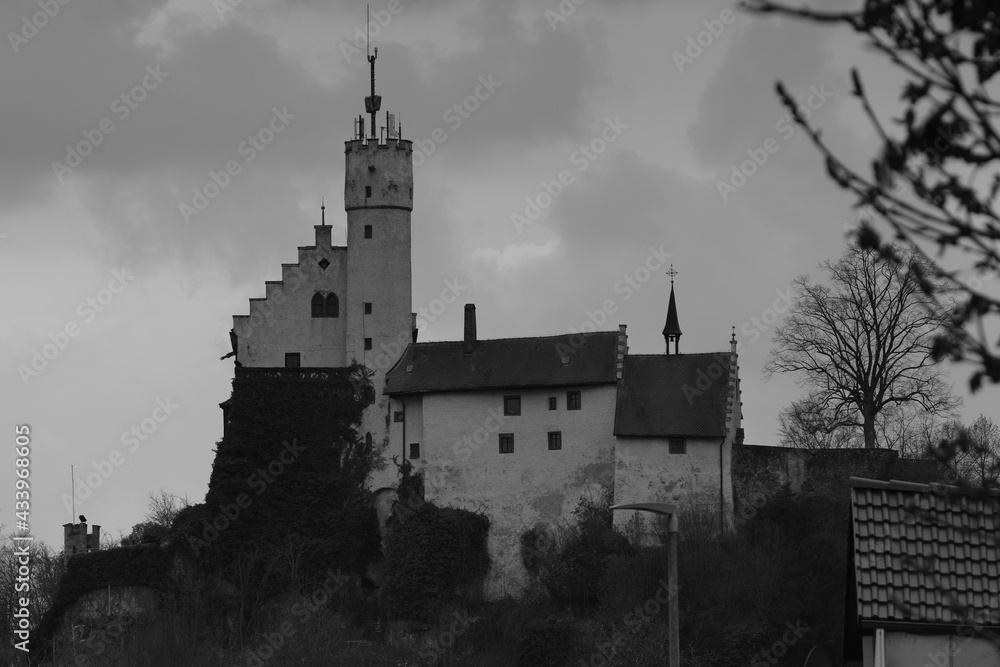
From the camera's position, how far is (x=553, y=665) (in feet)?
182

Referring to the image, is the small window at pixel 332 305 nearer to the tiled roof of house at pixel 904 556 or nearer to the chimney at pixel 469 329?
the chimney at pixel 469 329

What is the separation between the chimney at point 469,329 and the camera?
63.9m

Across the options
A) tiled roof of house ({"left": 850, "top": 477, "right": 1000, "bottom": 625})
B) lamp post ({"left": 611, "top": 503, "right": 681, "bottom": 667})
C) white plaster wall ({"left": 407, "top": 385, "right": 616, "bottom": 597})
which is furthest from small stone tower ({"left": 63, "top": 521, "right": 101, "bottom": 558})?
tiled roof of house ({"left": 850, "top": 477, "right": 1000, "bottom": 625})

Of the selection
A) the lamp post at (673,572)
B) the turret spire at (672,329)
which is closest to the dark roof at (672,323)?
the turret spire at (672,329)

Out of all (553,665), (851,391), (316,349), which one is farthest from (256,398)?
(851,391)

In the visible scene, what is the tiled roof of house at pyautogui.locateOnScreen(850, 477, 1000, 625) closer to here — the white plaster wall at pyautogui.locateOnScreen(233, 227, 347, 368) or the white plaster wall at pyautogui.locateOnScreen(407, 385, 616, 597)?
the white plaster wall at pyautogui.locateOnScreen(407, 385, 616, 597)

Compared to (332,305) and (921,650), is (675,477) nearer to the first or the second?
(332,305)

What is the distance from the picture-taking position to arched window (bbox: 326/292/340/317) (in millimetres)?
64812

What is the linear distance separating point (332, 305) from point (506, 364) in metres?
6.72

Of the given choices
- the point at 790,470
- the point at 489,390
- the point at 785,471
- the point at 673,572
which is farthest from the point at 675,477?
the point at 673,572

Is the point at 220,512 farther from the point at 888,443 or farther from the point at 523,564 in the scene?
the point at 888,443

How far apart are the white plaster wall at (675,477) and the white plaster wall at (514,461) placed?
2.68 ft

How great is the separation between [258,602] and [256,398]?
6655 millimetres

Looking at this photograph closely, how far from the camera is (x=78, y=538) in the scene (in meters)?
75.2
